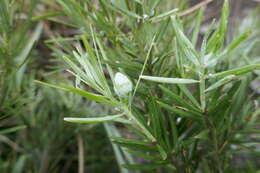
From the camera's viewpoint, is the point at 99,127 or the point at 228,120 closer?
the point at 228,120

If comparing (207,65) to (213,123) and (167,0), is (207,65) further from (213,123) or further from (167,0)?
(167,0)

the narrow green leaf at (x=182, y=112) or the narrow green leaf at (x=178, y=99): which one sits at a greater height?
the narrow green leaf at (x=178, y=99)

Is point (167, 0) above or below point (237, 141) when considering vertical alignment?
above

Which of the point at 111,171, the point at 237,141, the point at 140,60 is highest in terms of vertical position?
the point at 140,60

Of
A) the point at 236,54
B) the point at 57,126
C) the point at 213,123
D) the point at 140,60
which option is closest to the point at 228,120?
the point at 213,123

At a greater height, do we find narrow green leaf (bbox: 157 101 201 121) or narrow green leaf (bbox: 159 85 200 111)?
narrow green leaf (bbox: 159 85 200 111)

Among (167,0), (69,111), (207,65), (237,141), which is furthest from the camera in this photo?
(167,0)

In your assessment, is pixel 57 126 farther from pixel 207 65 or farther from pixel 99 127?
pixel 207 65

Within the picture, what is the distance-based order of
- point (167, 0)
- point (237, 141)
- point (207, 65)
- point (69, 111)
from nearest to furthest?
point (207, 65) < point (237, 141) < point (69, 111) < point (167, 0)
